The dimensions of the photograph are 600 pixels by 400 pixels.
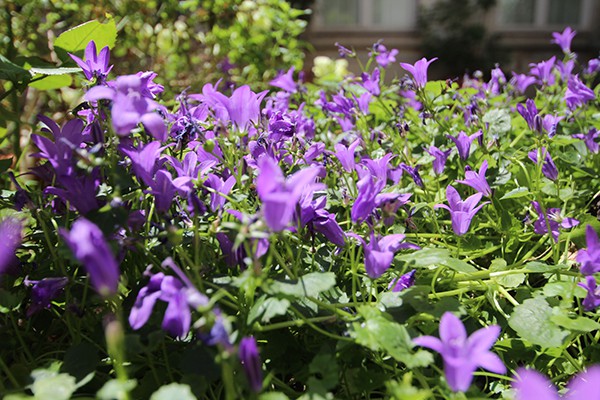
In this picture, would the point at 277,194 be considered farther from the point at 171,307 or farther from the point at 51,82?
the point at 51,82

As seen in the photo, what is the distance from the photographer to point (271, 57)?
10.9 ft

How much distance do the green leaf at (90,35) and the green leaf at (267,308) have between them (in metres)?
0.81

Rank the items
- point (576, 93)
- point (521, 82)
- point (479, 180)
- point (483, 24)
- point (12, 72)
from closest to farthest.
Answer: point (479, 180), point (12, 72), point (576, 93), point (521, 82), point (483, 24)

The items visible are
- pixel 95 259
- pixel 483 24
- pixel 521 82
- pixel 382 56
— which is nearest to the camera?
pixel 95 259

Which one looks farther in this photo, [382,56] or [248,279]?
[382,56]

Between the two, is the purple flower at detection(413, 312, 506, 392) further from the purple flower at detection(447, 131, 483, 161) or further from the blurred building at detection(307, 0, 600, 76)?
the blurred building at detection(307, 0, 600, 76)

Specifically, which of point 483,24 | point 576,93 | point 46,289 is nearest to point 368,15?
point 483,24

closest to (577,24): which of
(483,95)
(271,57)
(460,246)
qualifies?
(271,57)

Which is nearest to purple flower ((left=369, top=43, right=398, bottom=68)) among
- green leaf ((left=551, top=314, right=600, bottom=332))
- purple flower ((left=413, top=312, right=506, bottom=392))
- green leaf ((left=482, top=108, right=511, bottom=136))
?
green leaf ((left=482, top=108, right=511, bottom=136))

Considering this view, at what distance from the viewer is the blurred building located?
38.0ft

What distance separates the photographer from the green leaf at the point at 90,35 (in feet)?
3.97

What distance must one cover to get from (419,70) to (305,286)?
2.61ft

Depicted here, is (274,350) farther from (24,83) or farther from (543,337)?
(24,83)

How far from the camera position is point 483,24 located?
11602mm
